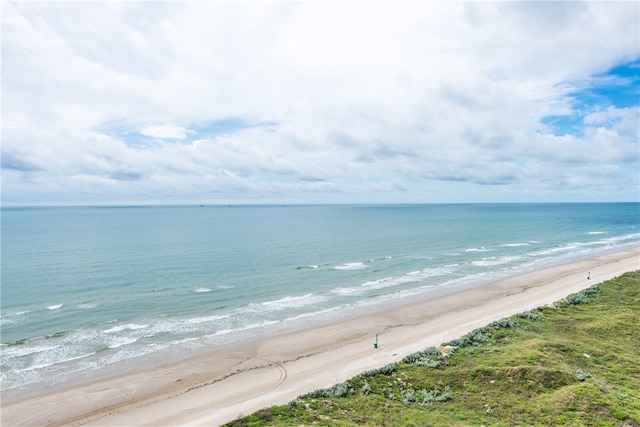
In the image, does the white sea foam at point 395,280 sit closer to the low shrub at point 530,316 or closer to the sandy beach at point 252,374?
the sandy beach at point 252,374

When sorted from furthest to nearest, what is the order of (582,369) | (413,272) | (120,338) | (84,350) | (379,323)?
(413,272) → (379,323) → (120,338) → (84,350) → (582,369)

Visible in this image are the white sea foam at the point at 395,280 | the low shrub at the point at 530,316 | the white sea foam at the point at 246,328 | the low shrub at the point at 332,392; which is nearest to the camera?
the low shrub at the point at 332,392

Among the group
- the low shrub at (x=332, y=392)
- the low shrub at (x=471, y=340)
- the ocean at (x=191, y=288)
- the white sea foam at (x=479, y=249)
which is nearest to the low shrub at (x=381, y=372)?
the low shrub at (x=332, y=392)

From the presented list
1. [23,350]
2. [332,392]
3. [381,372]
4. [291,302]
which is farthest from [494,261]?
[23,350]

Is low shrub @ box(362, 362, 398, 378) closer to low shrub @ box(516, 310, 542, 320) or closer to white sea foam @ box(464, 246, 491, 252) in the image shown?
low shrub @ box(516, 310, 542, 320)

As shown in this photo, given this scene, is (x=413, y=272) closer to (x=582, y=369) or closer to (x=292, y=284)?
(x=292, y=284)

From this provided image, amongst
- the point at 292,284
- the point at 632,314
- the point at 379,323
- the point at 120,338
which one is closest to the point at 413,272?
the point at 292,284
